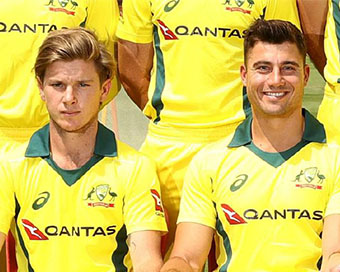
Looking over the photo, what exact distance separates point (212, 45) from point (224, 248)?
0.79 metres

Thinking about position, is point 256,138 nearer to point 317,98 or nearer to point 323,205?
point 323,205

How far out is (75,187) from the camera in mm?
2691

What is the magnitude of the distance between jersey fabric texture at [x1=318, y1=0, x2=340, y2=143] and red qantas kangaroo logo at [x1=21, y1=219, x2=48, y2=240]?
111cm

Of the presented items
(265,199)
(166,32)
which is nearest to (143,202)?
(265,199)

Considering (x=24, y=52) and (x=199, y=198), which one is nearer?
(x=199, y=198)

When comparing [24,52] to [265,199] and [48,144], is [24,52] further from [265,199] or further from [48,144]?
[265,199]

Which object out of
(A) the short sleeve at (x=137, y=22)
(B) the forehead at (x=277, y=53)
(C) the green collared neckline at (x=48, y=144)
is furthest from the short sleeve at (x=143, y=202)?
(A) the short sleeve at (x=137, y=22)

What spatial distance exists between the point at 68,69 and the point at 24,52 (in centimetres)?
45

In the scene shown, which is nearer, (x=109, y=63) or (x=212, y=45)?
(x=109, y=63)

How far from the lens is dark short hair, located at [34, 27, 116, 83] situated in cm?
266

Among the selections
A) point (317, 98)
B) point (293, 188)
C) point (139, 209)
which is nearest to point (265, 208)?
point (293, 188)

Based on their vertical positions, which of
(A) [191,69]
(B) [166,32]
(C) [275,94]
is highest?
(B) [166,32]

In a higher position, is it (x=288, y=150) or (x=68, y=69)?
(x=68, y=69)

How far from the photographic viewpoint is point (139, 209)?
105 inches
